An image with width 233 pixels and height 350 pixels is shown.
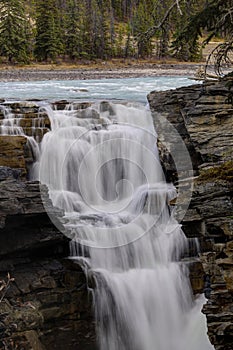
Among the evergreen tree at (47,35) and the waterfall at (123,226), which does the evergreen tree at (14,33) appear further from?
the waterfall at (123,226)

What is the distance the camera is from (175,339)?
9703 mm

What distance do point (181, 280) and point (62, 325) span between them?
258 centimetres

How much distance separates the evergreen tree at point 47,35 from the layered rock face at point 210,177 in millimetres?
41893

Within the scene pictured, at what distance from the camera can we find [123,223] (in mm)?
11547

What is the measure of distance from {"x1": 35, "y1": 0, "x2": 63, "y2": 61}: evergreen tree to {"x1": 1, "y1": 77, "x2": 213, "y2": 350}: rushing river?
4029 centimetres

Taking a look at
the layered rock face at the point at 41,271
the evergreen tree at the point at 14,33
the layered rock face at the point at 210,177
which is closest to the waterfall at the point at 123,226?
the layered rock face at the point at 41,271

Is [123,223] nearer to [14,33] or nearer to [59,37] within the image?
[14,33]

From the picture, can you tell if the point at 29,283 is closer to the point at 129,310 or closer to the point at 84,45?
the point at 129,310

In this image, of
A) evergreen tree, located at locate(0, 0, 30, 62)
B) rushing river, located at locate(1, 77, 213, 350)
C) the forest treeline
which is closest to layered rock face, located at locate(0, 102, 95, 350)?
rushing river, located at locate(1, 77, 213, 350)

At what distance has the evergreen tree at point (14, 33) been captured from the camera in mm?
52125

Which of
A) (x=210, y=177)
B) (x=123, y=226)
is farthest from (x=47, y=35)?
(x=210, y=177)

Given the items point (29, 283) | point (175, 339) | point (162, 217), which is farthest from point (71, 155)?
point (175, 339)

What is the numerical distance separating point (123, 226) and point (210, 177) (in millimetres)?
3727

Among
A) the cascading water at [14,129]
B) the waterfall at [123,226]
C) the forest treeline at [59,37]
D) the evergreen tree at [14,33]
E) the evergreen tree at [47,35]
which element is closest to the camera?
the waterfall at [123,226]
